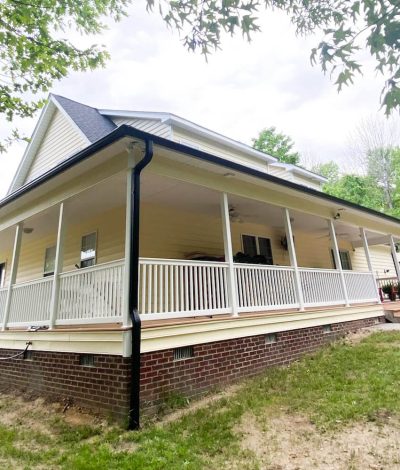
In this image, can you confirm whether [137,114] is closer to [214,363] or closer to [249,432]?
[214,363]

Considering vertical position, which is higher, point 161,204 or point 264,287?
point 161,204

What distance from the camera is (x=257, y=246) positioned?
1088 cm

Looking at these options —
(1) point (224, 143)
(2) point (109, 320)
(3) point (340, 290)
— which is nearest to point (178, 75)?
(2) point (109, 320)

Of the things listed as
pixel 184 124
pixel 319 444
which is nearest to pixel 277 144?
pixel 184 124

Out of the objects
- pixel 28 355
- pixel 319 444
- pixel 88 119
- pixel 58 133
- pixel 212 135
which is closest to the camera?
pixel 319 444

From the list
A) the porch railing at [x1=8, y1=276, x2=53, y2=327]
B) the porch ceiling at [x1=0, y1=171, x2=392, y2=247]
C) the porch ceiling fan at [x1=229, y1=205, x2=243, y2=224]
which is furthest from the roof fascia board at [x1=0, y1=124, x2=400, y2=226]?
the porch railing at [x1=8, y1=276, x2=53, y2=327]

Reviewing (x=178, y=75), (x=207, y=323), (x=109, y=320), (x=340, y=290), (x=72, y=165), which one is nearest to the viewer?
(x=178, y=75)

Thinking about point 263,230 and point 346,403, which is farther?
point 263,230

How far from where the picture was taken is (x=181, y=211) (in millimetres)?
8695

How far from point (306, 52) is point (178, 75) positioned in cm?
199

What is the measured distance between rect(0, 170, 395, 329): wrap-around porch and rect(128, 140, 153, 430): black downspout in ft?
0.38

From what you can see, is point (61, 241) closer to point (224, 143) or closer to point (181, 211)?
point (181, 211)

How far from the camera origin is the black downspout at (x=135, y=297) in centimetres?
433

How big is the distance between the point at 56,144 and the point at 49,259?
184 inches
